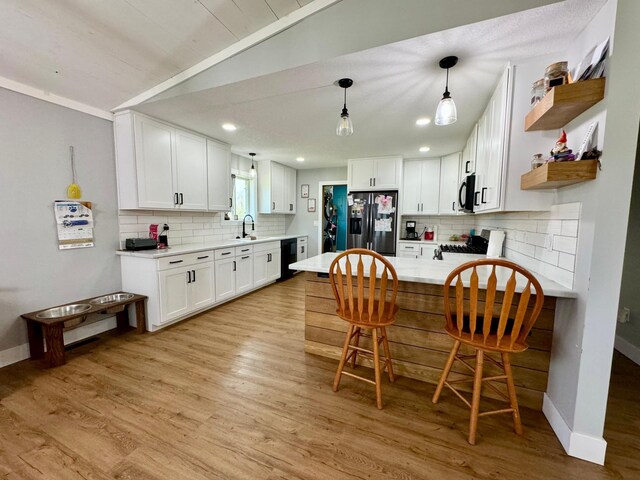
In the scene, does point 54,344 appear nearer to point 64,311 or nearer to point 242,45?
point 64,311

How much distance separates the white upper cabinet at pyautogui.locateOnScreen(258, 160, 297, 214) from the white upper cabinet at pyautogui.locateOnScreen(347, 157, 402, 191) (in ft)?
4.97

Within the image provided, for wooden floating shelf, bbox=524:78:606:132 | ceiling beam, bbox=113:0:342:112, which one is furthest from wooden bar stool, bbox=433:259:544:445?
ceiling beam, bbox=113:0:342:112

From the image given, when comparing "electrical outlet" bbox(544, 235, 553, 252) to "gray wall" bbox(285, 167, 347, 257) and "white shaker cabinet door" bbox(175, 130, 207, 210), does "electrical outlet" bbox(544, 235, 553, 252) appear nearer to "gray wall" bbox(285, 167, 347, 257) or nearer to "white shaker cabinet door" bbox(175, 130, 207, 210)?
"white shaker cabinet door" bbox(175, 130, 207, 210)

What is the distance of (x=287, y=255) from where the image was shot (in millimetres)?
5129

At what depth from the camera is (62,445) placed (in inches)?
55.5

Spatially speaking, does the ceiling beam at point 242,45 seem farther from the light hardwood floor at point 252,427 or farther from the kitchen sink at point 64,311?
the light hardwood floor at point 252,427

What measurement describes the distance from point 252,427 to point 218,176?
3.26m

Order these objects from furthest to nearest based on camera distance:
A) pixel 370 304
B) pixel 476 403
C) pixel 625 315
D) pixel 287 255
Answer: pixel 287 255 < pixel 625 315 < pixel 370 304 < pixel 476 403

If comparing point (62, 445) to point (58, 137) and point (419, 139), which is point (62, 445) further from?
point (419, 139)

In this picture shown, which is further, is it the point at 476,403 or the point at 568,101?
the point at 476,403

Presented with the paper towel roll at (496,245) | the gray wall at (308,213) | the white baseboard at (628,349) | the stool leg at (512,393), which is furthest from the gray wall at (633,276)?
the gray wall at (308,213)

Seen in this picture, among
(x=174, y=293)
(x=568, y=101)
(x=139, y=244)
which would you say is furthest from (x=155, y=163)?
(x=568, y=101)

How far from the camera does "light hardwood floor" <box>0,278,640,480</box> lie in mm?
1286

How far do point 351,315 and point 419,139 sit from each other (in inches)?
112
